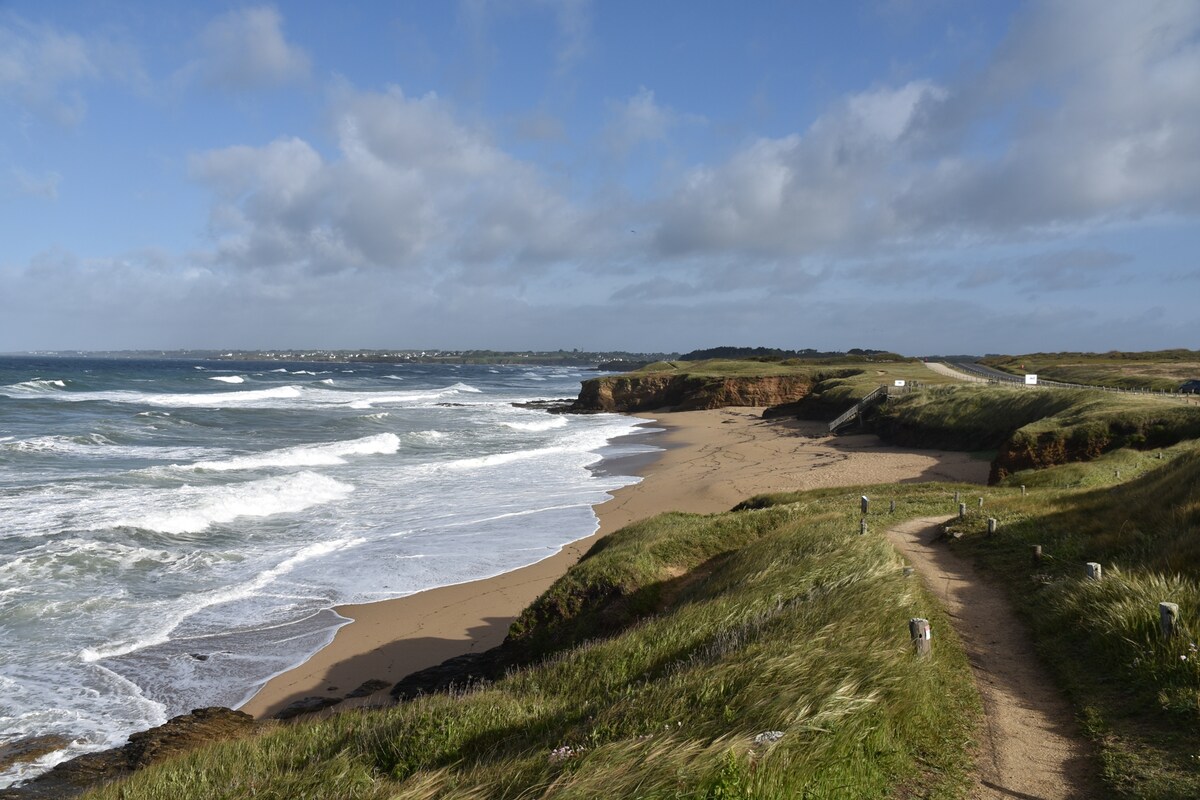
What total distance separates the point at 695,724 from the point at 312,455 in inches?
1375

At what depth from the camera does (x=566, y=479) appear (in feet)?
107

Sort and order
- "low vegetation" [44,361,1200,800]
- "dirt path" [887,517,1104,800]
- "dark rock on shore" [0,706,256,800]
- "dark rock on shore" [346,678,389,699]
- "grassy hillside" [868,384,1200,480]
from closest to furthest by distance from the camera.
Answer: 1. "low vegetation" [44,361,1200,800]
2. "dirt path" [887,517,1104,800]
3. "dark rock on shore" [0,706,256,800]
4. "dark rock on shore" [346,678,389,699]
5. "grassy hillside" [868,384,1200,480]

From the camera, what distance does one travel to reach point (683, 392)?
7369 cm

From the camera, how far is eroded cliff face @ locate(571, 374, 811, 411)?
230 feet

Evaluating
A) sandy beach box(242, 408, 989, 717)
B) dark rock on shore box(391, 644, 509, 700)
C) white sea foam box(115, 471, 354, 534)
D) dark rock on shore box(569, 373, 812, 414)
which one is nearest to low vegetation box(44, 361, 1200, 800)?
dark rock on shore box(391, 644, 509, 700)

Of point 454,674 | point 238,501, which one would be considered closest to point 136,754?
point 454,674

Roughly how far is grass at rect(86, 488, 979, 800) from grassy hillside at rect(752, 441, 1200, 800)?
1096 millimetres

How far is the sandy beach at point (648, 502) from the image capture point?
43.0 feet

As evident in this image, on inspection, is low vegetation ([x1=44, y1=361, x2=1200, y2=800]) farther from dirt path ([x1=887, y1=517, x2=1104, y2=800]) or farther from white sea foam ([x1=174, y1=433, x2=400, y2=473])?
white sea foam ([x1=174, y1=433, x2=400, y2=473])

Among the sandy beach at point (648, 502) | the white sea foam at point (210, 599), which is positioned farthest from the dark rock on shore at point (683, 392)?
the white sea foam at point (210, 599)

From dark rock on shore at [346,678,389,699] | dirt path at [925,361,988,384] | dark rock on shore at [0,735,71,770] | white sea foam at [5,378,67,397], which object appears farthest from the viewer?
white sea foam at [5,378,67,397]

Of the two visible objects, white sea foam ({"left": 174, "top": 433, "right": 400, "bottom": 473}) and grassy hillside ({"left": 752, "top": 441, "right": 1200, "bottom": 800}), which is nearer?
grassy hillside ({"left": 752, "top": 441, "right": 1200, "bottom": 800})

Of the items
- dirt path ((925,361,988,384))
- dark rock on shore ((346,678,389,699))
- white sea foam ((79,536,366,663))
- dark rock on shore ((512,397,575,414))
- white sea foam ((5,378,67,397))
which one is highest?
dirt path ((925,361,988,384))

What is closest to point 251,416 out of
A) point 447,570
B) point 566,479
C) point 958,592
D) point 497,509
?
point 566,479
